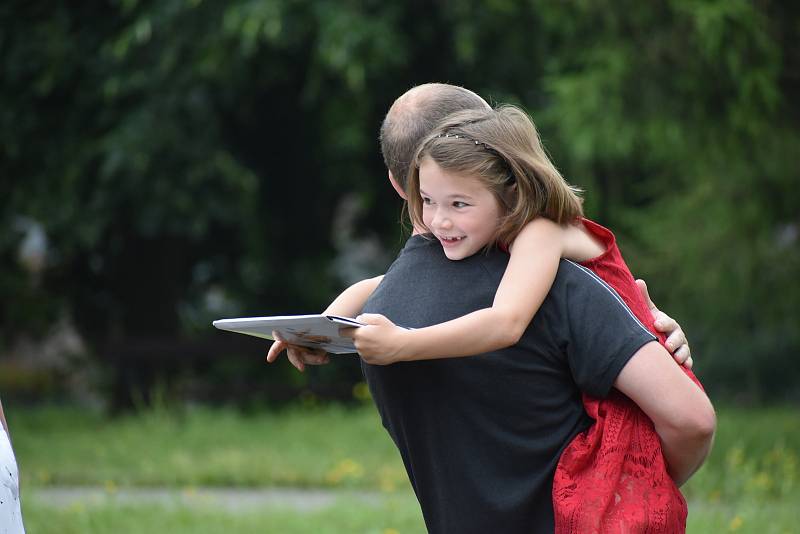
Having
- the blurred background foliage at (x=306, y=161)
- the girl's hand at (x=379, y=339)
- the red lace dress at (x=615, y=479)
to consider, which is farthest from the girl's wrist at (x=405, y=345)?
the blurred background foliage at (x=306, y=161)

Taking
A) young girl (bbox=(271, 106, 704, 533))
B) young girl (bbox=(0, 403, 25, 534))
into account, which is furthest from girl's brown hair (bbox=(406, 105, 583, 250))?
young girl (bbox=(0, 403, 25, 534))

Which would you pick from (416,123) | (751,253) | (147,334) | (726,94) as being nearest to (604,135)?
(726,94)

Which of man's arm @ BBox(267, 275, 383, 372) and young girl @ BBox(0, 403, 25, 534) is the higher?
man's arm @ BBox(267, 275, 383, 372)

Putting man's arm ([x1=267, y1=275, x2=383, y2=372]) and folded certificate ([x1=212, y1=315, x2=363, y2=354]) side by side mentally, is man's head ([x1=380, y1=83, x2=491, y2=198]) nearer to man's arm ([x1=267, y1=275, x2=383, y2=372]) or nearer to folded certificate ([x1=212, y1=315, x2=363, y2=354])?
man's arm ([x1=267, y1=275, x2=383, y2=372])

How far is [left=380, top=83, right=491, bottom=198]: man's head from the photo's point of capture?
2.25 meters

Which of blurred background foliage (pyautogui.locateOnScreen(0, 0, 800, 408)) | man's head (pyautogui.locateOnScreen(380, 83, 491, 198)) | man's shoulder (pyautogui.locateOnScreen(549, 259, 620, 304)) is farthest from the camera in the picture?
blurred background foliage (pyautogui.locateOnScreen(0, 0, 800, 408))

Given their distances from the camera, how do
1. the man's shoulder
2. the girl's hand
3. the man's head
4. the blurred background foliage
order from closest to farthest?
the girl's hand, the man's shoulder, the man's head, the blurred background foliage

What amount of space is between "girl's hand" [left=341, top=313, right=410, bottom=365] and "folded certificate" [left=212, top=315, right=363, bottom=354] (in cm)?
2

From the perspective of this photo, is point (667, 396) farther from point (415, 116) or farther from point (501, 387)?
point (415, 116)

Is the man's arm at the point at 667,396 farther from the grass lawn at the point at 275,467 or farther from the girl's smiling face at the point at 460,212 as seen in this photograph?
the grass lawn at the point at 275,467

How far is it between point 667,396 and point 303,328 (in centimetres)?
68

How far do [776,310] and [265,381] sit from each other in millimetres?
6197

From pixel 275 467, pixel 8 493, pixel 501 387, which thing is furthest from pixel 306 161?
pixel 501 387

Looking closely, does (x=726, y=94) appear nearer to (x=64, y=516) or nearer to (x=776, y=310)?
(x=776, y=310)
